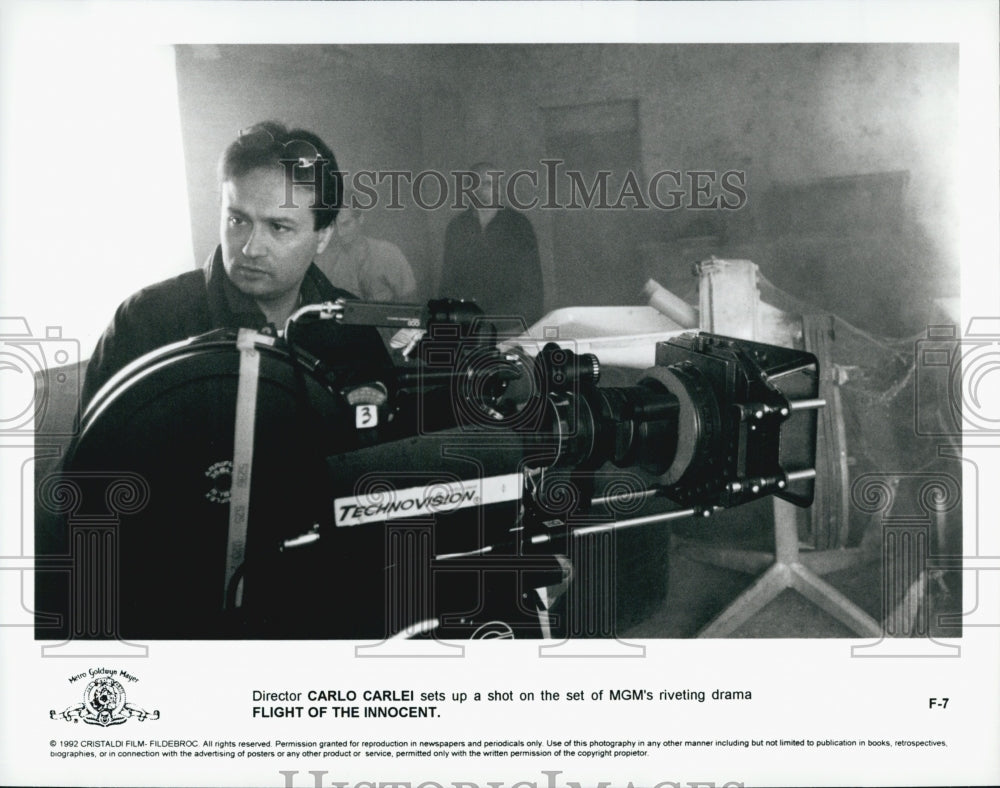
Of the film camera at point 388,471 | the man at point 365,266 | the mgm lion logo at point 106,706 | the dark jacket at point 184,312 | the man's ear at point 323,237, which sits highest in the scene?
the man's ear at point 323,237

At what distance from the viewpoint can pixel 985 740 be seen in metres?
1.65

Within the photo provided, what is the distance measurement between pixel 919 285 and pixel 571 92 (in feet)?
2.34

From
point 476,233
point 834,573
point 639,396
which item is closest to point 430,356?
point 476,233

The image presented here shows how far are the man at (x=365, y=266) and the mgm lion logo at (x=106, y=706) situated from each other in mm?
828

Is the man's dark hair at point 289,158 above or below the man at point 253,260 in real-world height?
above

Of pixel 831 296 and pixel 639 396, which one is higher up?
pixel 831 296

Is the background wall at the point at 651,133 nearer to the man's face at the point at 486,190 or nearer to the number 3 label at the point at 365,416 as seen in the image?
the man's face at the point at 486,190

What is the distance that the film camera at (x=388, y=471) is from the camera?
1.48m

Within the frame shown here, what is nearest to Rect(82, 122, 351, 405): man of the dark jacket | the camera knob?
the dark jacket

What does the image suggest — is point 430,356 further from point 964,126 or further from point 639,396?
point 964,126

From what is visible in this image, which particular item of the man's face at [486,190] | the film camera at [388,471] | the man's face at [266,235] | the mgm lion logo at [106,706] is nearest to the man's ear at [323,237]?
the man's face at [266,235]

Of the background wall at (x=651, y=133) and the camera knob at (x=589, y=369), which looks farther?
the background wall at (x=651, y=133)

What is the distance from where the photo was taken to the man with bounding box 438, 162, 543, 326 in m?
1.57

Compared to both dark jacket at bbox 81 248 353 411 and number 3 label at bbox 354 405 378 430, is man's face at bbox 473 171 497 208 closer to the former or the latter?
dark jacket at bbox 81 248 353 411
